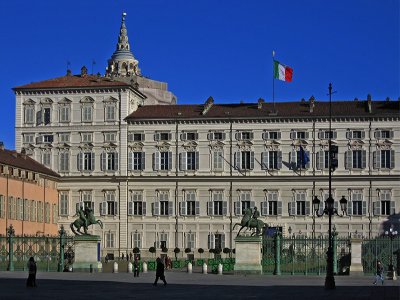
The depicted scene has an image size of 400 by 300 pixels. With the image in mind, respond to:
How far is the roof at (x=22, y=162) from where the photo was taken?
84906mm

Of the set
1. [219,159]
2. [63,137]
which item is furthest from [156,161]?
[63,137]

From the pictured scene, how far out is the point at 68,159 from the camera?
310 ft

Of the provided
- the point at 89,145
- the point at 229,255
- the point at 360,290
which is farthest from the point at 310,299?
the point at 89,145

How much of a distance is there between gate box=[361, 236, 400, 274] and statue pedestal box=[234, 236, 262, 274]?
6.51 meters

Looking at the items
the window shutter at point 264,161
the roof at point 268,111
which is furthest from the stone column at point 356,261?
the window shutter at point 264,161

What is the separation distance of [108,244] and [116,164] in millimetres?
7616

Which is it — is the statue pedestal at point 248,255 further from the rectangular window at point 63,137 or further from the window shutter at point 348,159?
the rectangular window at point 63,137

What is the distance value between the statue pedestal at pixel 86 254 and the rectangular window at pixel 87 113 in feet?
115

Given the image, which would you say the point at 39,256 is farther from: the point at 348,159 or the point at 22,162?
the point at 348,159

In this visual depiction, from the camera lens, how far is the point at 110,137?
94.0 m

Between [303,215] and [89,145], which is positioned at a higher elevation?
[89,145]

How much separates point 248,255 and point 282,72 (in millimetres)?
35861

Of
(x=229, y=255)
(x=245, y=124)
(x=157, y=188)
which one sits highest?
(x=245, y=124)

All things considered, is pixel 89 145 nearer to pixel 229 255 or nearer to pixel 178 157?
pixel 178 157
